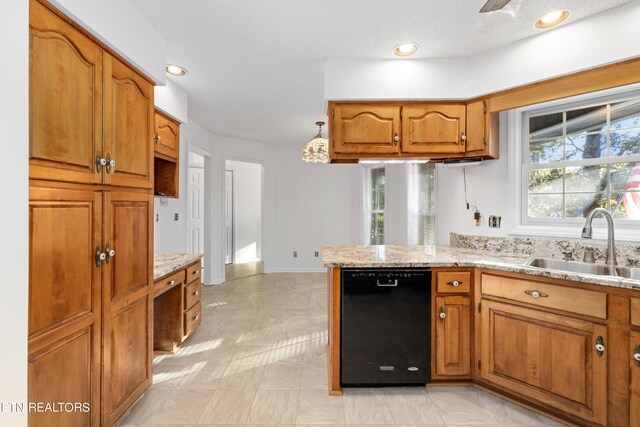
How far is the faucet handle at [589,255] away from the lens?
2127mm

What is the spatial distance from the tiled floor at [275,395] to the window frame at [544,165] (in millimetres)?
1322

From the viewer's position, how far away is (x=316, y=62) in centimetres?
263

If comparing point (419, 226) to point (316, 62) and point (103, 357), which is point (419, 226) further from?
point (103, 357)

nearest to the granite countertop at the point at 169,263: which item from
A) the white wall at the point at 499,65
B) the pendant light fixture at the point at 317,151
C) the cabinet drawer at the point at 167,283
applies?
the cabinet drawer at the point at 167,283

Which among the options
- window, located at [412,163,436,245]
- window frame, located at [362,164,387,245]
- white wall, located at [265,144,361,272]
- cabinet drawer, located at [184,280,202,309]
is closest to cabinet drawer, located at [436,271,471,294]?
window, located at [412,163,436,245]

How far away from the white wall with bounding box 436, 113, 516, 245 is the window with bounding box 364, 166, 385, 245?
220 cm

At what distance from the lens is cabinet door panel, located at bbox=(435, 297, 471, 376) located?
2160mm

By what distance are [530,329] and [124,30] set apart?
2939 millimetres

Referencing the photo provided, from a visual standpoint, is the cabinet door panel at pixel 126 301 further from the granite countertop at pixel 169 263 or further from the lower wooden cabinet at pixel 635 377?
the lower wooden cabinet at pixel 635 377

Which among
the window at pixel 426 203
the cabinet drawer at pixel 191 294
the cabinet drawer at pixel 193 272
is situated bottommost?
the cabinet drawer at pixel 191 294

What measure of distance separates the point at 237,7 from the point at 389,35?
1047mm

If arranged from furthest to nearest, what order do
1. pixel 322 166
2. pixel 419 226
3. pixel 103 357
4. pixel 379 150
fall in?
pixel 322 166, pixel 419 226, pixel 379 150, pixel 103 357

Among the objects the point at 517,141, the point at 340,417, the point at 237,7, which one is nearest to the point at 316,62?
the point at 237,7

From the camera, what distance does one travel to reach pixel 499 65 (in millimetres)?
2424
